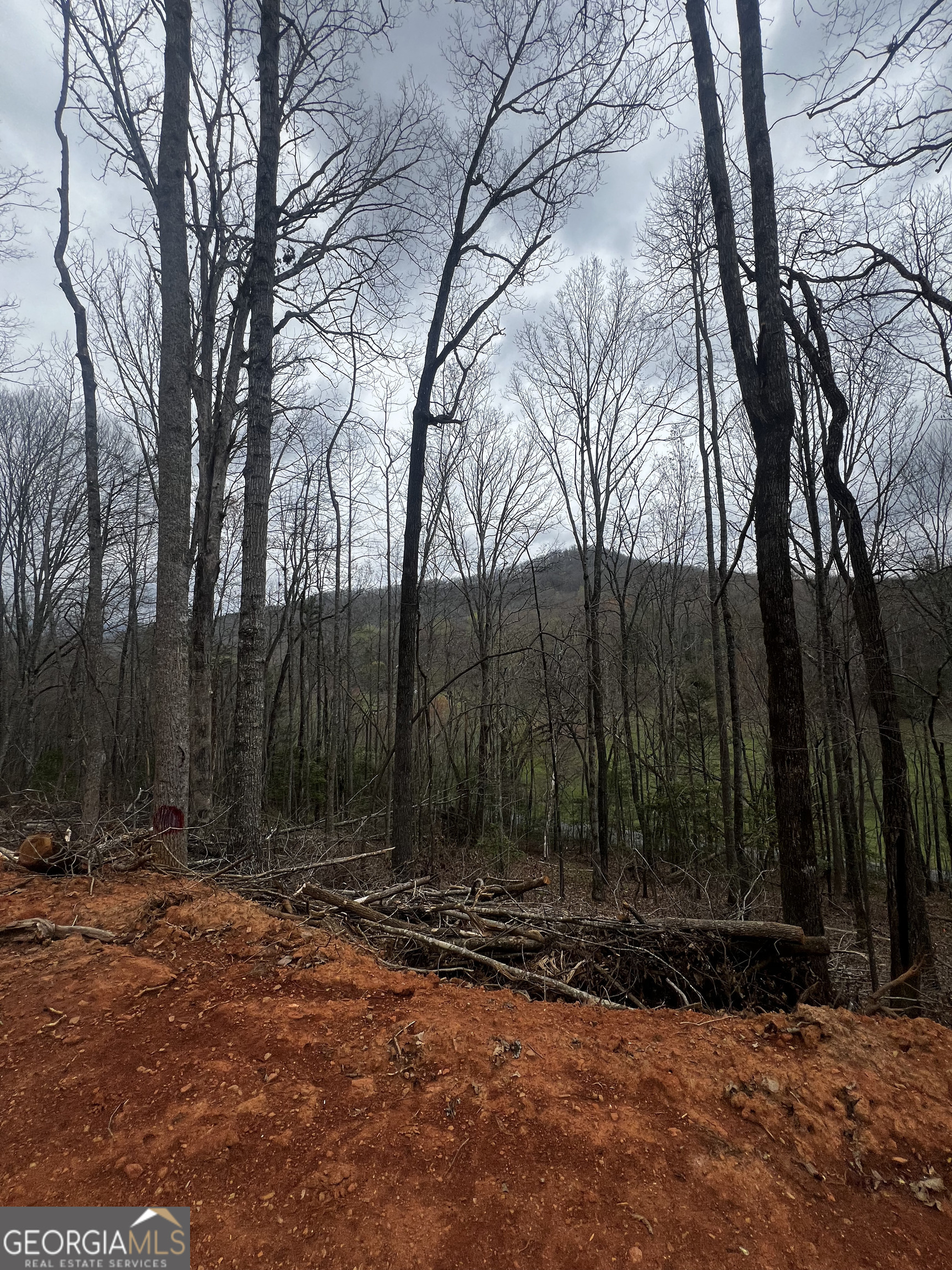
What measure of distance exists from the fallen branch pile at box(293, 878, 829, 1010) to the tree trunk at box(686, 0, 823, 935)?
3.07 ft

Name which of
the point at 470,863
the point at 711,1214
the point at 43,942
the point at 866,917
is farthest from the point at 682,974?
the point at 470,863

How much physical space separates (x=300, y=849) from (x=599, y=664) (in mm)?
9362

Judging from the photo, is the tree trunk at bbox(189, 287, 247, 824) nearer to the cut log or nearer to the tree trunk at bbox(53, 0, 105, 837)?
the tree trunk at bbox(53, 0, 105, 837)

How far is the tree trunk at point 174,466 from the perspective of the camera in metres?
5.39

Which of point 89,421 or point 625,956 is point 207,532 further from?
point 625,956

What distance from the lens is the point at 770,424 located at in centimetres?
535

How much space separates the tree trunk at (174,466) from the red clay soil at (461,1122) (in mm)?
2184

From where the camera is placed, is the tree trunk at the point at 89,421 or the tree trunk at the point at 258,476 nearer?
the tree trunk at the point at 258,476

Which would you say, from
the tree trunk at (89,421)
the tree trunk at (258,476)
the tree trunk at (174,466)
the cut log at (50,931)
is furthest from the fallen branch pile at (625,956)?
the tree trunk at (89,421)

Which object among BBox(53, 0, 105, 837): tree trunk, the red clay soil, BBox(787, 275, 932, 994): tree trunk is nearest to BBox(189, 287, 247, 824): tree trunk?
BBox(53, 0, 105, 837): tree trunk

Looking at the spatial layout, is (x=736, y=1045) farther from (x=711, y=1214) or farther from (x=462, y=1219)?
(x=462, y=1219)

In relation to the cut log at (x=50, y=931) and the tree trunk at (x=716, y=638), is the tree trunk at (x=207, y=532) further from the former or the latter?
the tree trunk at (x=716, y=638)

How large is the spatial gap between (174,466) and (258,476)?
115cm

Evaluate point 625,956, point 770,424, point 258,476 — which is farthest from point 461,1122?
point 258,476
